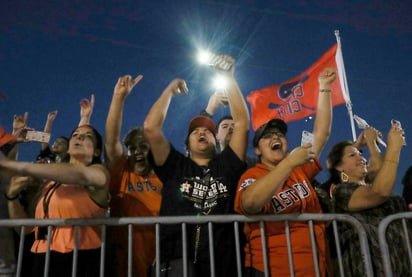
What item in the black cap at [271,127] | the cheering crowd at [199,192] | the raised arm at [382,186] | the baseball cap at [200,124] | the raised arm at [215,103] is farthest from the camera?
the raised arm at [215,103]

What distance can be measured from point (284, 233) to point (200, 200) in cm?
66

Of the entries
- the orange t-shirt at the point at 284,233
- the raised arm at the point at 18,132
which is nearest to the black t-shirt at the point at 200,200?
the orange t-shirt at the point at 284,233

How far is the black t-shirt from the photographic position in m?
3.02

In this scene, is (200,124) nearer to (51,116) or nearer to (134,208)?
(134,208)

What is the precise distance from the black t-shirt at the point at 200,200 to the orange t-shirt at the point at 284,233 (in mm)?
143

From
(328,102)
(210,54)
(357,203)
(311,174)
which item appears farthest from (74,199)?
(328,102)

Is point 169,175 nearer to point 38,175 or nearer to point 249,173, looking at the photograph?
point 249,173

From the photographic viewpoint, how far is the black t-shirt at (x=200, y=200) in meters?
3.02

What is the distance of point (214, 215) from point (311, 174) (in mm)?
1184

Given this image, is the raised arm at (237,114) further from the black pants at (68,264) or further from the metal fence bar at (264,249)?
the black pants at (68,264)

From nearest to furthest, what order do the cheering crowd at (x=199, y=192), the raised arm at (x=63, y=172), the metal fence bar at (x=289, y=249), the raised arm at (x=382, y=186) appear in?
the raised arm at (x=63, y=172) → the metal fence bar at (x=289, y=249) → the cheering crowd at (x=199, y=192) → the raised arm at (x=382, y=186)

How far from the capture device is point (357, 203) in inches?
133

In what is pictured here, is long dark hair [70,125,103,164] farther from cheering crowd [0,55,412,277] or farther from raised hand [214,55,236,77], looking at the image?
raised hand [214,55,236,77]

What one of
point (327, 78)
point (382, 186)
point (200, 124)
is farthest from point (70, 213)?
point (327, 78)
